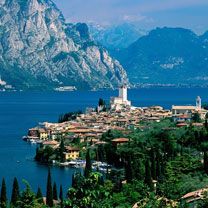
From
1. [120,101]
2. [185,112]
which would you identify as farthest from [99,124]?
[120,101]

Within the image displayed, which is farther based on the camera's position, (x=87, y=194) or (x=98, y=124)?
(x=98, y=124)

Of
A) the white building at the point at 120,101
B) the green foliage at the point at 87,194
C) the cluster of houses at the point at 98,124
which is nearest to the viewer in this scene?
the green foliage at the point at 87,194

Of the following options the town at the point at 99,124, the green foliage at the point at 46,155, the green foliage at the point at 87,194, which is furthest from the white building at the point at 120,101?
the green foliage at the point at 87,194

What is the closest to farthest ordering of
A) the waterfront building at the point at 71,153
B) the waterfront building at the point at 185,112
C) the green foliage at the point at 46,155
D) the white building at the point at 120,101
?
the green foliage at the point at 46,155 < the waterfront building at the point at 71,153 < the waterfront building at the point at 185,112 < the white building at the point at 120,101

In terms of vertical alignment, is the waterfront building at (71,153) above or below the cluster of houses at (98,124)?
below

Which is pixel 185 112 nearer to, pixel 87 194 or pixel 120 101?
→ pixel 120 101

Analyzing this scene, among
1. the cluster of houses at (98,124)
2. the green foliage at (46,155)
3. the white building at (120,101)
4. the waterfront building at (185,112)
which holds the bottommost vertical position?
the green foliage at (46,155)

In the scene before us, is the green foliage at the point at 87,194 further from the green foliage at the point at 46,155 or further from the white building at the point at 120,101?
the white building at the point at 120,101

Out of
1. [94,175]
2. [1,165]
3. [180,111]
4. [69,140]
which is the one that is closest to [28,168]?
[1,165]

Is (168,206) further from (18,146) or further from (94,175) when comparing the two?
(18,146)
